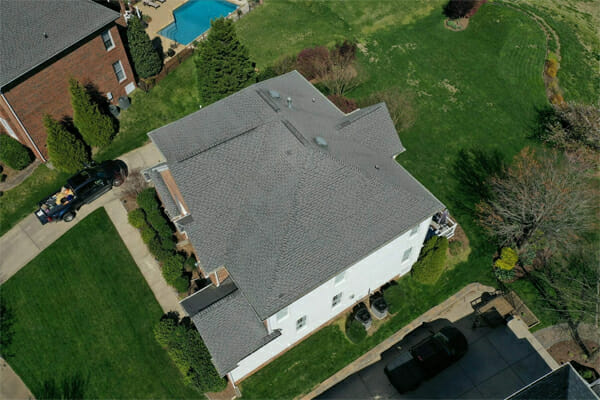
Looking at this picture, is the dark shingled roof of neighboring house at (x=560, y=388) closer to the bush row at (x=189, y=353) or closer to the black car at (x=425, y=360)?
the black car at (x=425, y=360)

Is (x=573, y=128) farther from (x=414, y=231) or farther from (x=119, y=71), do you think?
(x=119, y=71)

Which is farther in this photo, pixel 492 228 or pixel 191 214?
pixel 492 228

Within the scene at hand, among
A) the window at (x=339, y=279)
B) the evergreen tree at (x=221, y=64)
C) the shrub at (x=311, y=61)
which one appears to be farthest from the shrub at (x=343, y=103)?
the window at (x=339, y=279)

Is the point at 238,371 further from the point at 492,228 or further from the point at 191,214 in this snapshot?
the point at 492,228

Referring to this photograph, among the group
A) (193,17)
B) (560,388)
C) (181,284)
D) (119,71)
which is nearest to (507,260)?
(560,388)

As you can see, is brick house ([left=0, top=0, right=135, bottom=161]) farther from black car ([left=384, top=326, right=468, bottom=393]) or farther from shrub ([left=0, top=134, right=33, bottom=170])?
black car ([left=384, top=326, right=468, bottom=393])

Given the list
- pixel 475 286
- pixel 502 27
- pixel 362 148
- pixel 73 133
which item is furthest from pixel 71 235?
pixel 502 27

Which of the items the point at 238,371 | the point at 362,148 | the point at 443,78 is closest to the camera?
the point at 238,371
